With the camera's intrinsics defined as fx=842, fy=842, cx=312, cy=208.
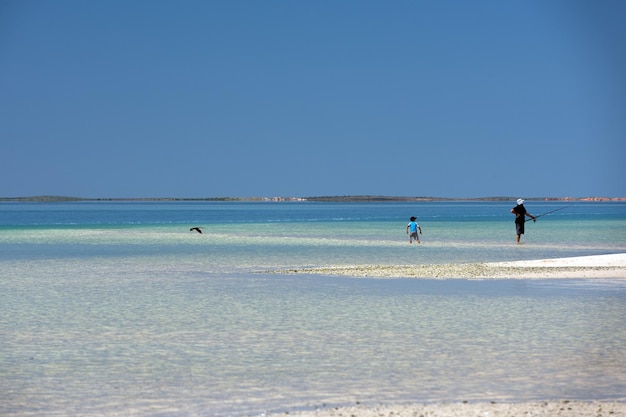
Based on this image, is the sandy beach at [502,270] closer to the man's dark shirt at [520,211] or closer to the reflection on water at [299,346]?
the reflection on water at [299,346]

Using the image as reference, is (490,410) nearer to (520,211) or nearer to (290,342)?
(290,342)

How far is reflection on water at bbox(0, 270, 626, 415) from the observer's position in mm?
9539

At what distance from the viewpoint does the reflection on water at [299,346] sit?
9539 mm

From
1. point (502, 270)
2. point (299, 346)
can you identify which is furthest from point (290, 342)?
point (502, 270)

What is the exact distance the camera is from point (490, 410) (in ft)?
28.3

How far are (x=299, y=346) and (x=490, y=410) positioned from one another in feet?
14.7

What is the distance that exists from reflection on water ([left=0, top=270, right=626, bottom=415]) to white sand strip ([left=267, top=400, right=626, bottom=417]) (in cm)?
36

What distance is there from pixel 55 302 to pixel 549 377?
11621mm

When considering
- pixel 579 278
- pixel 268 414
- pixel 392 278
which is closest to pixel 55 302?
pixel 392 278

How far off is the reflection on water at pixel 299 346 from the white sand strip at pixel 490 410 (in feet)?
1.19

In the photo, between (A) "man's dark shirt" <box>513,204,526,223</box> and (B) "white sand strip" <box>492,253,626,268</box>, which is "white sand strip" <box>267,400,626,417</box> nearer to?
(B) "white sand strip" <box>492,253,626,268</box>

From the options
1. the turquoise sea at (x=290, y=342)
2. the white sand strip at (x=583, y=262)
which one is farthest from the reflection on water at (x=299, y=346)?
the white sand strip at (x=583, y=262)

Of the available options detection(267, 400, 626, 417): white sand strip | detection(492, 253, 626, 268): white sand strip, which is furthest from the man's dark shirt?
detection(267, 400, 626, 417): white sand strip

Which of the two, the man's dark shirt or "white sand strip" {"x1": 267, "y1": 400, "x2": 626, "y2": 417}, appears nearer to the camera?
"white sand strip" {"x1": 267, "y1": 400, "x2": 626, "y2": 417}
